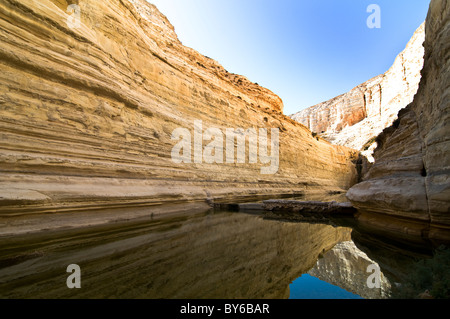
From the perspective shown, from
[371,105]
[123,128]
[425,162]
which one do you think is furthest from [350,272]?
[371,105]

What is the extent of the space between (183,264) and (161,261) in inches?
14.5

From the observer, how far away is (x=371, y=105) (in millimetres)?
44750

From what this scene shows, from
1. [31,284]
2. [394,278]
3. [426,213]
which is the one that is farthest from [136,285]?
[426,213]

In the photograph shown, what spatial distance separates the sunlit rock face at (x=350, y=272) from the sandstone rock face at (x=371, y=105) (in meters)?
36.5

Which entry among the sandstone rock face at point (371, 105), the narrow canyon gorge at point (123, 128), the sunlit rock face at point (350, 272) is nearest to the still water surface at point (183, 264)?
the sunlit rock face at point (350, 272)

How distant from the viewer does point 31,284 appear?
2266 mm

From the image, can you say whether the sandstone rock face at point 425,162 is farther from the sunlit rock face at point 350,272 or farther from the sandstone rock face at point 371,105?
the sandstone rock face at point 371,105

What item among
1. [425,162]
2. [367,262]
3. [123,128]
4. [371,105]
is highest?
[371,105]

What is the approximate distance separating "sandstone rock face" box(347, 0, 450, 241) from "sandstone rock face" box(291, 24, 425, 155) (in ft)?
106

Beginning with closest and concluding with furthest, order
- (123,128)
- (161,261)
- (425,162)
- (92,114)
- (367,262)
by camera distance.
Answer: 1. (161,261)
2. (367,262)
3. (425,162)
4. (92,114)
5. (123,128)

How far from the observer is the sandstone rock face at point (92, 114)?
4738 millimetres

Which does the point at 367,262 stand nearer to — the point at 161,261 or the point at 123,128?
the point at 161,261

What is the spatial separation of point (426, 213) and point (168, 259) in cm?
480

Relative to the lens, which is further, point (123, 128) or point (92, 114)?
point (123, 128)
